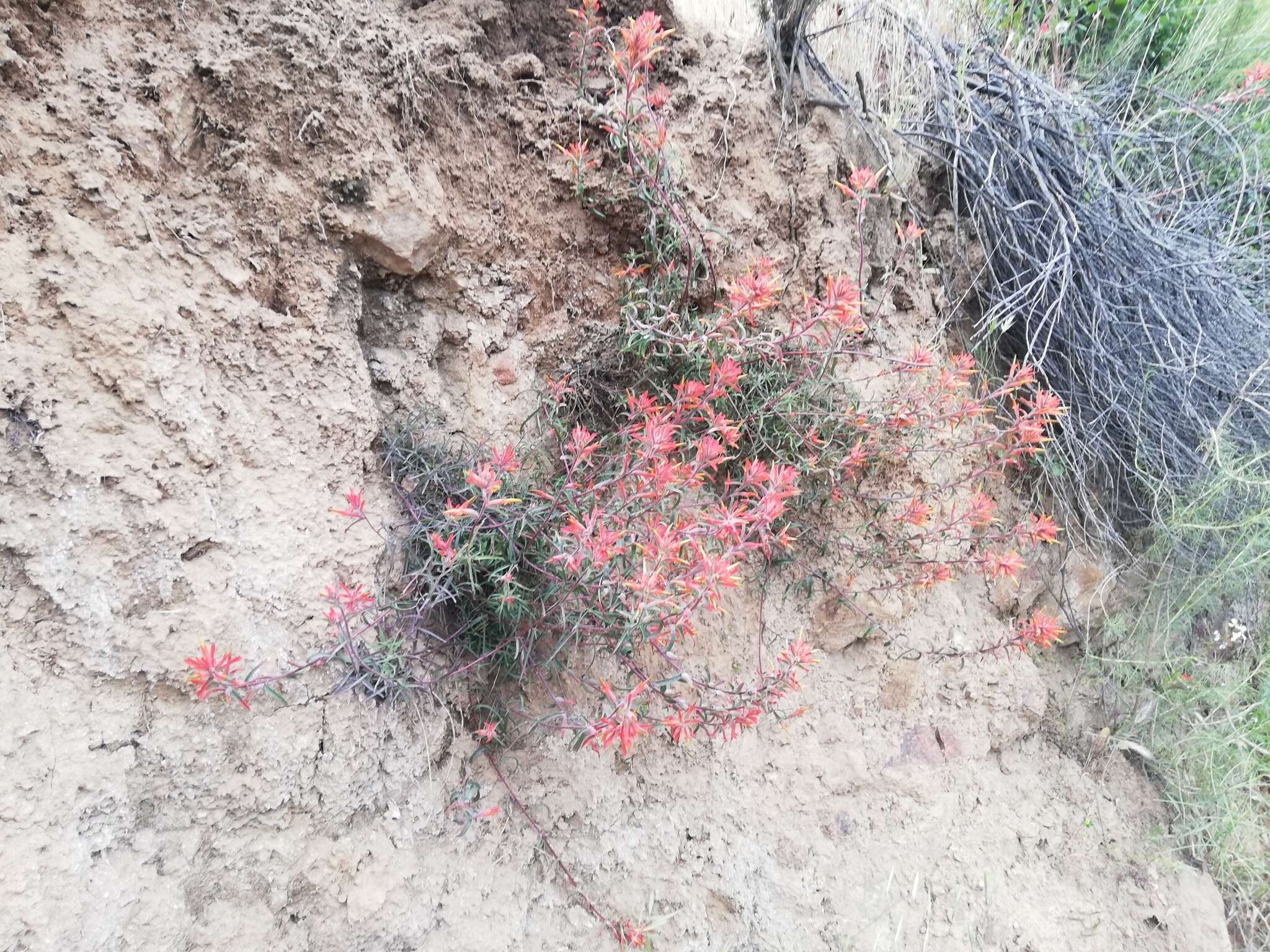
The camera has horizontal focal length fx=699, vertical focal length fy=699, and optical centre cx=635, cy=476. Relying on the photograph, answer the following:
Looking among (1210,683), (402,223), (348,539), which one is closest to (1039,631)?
(1210,683)

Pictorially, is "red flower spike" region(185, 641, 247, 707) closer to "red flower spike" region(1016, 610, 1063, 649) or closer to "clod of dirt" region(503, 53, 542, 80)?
"clod of dirt" region(503, 53, 542, 80)

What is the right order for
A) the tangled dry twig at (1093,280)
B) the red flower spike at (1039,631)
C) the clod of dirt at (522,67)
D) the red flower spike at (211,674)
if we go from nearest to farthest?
the red flower spike at (211,674) < the clod of dirt at (522,67) < the red flower spike at (1039,631) < the tangled dry twig at (1093,280)

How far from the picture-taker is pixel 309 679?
5.29ft

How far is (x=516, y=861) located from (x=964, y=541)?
179 cm

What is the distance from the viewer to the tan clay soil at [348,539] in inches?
56.1

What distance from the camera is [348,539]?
1.72 metres

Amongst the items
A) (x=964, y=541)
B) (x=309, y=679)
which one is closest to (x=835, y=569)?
(x=964, y=541)

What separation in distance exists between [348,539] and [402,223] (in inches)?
33.6

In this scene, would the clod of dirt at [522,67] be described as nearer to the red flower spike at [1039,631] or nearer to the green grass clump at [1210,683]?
the red flower spike at [1039,631]

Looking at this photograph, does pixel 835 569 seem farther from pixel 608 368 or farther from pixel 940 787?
pixel 608 368

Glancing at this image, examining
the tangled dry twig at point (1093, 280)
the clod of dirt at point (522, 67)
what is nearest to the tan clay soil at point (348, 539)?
the clod of dirt at point (522, 67)

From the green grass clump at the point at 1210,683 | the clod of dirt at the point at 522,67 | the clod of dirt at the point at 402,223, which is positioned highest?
the clod of dirt at the point at 522,67

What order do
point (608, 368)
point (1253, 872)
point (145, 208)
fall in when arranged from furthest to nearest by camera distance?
point (1253, 872), point (608, 368), point (145, 208)

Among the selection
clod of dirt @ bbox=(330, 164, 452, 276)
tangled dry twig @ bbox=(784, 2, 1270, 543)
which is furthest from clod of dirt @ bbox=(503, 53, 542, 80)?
tangled dry twig @ bbox=(784, 2, 1270, 543)
